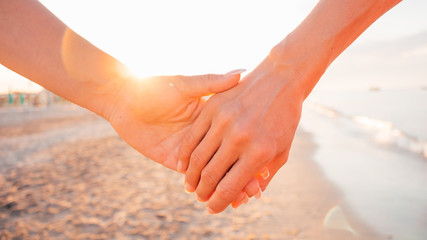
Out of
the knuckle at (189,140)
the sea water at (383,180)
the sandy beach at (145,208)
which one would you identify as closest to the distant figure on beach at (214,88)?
the knuckle at (189,140)

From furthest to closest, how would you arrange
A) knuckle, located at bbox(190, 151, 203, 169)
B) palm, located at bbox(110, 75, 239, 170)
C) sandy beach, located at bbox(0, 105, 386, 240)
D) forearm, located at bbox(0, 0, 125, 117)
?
sandy beach, located at bbox(0, 105, 386, 240) < palm, located at bbox(110, 75, 239, 170) < knuckle, located at bbox(190, 151, 203, 169) < forearm, located at bbox(0, 0, 125, 117)

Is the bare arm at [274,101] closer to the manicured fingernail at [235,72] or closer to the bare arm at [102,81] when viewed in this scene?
the manicured fingernail at [235,72]

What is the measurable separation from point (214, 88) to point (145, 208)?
2.37m

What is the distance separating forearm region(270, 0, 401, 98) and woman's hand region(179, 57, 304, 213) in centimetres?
8

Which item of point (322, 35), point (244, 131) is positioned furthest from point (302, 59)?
point (244, 131)

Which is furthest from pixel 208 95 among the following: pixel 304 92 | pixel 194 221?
pixel 194 221

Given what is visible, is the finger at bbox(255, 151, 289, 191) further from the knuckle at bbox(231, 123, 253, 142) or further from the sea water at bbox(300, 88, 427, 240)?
the sea water at bbox(300, 88, 427, 240)

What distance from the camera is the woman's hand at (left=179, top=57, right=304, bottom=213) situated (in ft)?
5.96

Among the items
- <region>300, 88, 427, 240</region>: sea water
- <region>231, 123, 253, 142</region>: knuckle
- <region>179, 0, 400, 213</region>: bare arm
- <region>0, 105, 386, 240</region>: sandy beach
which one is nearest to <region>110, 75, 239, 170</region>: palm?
<region>179, 0, 400, 213</region>: bare arm

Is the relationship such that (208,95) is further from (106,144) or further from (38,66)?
(106,144)

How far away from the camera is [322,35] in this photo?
1.81 meters

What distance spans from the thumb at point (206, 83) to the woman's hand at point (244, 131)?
6cm

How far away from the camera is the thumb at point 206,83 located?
6.61 ft

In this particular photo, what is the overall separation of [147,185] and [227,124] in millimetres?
3136
